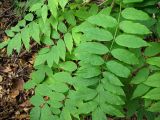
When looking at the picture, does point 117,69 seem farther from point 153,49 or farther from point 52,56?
point 52,56

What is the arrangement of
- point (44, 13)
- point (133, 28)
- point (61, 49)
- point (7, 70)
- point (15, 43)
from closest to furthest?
point (133, 28) → point (44, 13) → point (61, 49) → point (15, 43) → point (7, 70)

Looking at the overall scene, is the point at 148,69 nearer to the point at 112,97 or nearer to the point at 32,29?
the point at 112,97

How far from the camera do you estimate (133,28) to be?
1.95m

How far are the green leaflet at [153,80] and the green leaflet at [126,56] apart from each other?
13cm

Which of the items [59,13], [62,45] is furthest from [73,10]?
[62,45]

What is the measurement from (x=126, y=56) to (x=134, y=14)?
29cm

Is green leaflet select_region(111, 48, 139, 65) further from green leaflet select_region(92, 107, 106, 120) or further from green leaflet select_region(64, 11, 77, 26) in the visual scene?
green leaflet select_region(64, 11, 77, 26)

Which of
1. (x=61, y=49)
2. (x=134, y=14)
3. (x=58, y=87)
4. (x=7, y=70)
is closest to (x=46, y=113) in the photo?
(x=58, y=87)

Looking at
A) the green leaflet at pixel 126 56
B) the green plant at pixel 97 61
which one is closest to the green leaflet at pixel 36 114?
the green plant at pixel 97 61

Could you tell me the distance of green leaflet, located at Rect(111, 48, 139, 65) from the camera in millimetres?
1923

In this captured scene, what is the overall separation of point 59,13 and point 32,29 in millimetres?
256

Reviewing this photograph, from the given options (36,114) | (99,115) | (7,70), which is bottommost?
(7,70)

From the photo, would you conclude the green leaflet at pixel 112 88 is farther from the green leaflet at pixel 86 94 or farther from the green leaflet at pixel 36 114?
the green leaflet at pixel 36 114

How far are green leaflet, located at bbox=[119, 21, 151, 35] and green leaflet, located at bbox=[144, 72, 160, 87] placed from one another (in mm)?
271
